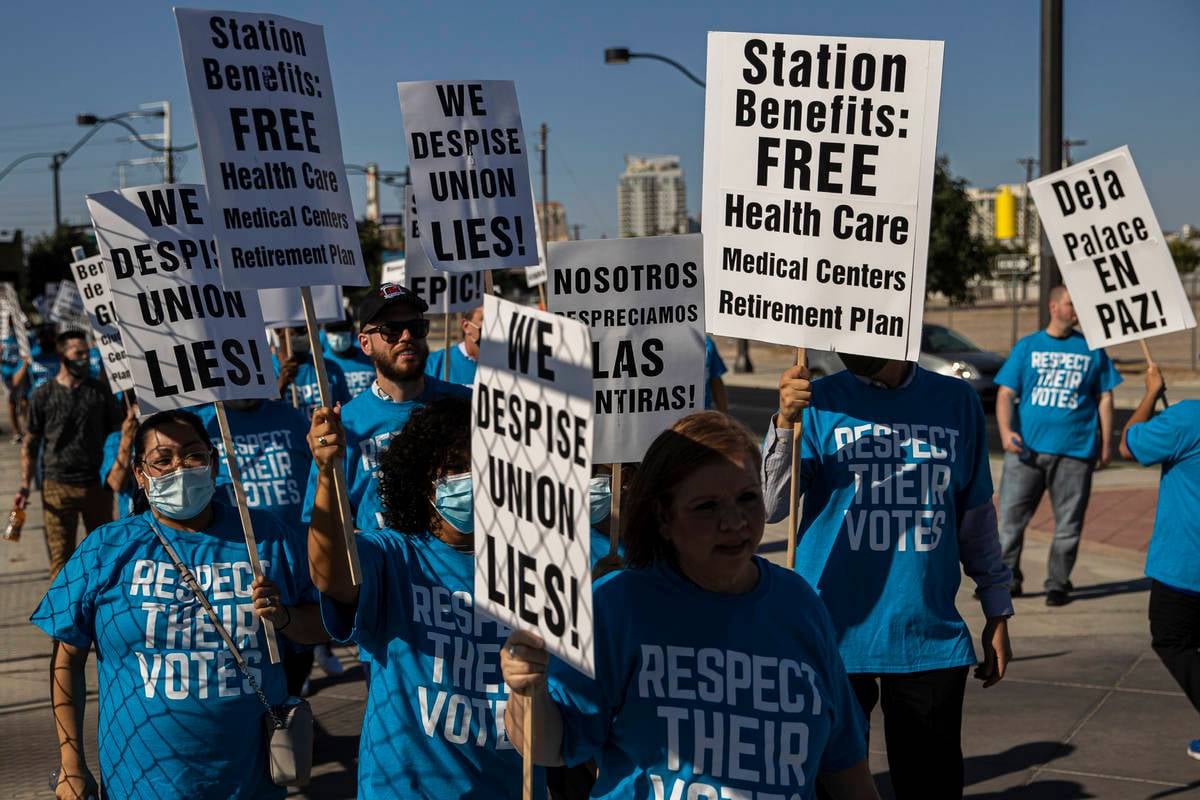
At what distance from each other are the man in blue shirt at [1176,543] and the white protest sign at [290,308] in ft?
14.8

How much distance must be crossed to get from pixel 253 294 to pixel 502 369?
2.23 m

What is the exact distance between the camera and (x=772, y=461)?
14.6 feet

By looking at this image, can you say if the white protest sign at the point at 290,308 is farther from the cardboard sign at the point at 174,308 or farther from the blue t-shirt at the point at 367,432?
the cardboard sign at the point at 174,308

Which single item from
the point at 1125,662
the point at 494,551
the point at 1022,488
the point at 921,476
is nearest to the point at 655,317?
the point at 921,476

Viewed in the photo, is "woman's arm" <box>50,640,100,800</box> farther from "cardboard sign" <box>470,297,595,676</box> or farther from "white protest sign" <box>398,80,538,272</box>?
Answer: "white protest sign" <box>398,80,538,272</box>

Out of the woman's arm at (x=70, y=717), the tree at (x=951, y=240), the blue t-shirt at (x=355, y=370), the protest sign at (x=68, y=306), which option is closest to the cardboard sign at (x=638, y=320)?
the woman's arm at (x=70, y=717)

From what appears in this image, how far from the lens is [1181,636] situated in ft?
19.5

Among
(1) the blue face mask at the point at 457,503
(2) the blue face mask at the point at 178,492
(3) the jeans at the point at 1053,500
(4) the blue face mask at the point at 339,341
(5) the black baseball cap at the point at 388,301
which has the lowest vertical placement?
(3) the jeans at the point at 1053,500

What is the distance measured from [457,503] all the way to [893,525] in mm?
1759

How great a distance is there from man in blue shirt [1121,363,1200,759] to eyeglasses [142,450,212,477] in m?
3.91

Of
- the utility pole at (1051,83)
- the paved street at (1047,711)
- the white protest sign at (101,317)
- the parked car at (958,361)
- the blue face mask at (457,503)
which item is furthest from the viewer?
the parked car at (958,361)

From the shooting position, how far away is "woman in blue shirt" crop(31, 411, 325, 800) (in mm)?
3781

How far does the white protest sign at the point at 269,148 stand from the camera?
12.4ft

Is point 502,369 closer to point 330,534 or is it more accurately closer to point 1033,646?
point 330,534
